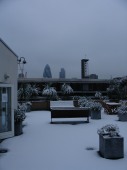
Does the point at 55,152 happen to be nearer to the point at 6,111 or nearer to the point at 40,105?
the point at 6,111

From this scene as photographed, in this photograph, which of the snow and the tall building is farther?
the tall building

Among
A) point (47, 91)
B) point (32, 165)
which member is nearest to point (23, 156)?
point (32, 165)

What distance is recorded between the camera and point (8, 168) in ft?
21.9

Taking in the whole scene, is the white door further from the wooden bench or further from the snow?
the wooden bench

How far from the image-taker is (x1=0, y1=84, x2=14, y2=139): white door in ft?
34.6

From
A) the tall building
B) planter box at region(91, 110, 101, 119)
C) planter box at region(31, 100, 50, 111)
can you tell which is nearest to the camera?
planter box at region(91, 110, 101, 119)

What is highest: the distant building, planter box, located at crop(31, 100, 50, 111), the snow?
the distant building

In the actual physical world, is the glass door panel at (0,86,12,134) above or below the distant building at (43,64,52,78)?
below

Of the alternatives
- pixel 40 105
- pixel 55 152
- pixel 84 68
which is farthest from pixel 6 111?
pixel 84 68

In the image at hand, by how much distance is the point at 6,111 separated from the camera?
10.8 meters

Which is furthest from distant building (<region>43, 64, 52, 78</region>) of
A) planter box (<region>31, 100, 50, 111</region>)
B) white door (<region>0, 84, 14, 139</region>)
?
white door (<region>0, 84, 14, 139</region>)

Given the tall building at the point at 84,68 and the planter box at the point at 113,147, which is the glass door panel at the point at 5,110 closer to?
the planter box at the point at 113,147

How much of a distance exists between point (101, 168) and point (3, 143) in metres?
4.05

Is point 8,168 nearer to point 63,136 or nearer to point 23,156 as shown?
point 23,156
